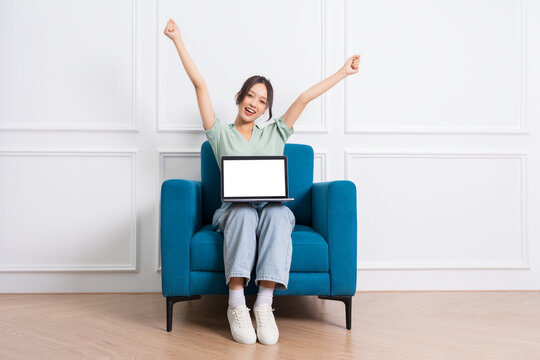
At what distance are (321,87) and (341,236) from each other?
0.70 meters

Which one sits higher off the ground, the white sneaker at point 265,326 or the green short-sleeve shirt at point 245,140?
the green short-sleeve shirt at point 245,140

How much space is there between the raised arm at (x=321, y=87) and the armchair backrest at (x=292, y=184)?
212 millimetres

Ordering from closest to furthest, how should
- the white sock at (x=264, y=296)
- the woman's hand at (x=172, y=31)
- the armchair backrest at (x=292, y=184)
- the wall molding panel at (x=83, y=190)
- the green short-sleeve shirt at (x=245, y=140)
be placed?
the white sock at (x=264, y=296) → the woman's hand at (x=172, y=31) → the green short-sleeve shirt at (x=245, y=140) → the armchair backrest at (x=292, y=184) → the wall molding panel at (x=83, y=190)

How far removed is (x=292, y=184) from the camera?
1919 millimetres

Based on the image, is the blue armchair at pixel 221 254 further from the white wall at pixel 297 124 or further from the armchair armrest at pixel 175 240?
the white wall at pixel 297 124

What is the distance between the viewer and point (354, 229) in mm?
1518

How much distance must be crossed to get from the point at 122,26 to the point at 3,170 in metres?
0.99

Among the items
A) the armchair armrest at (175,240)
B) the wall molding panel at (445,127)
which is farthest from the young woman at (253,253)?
the wall molding panel at (445,127)

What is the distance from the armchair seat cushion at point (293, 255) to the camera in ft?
4.87

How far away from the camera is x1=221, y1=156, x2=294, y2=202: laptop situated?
1.53 m

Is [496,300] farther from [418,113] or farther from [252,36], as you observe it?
[252,36]

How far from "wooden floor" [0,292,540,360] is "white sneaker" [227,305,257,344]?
0.03 metres

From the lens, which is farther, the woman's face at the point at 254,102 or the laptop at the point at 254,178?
the woman's face at the point at 254,102

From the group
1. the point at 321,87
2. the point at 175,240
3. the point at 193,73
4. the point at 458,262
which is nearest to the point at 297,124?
the point at 321,87
